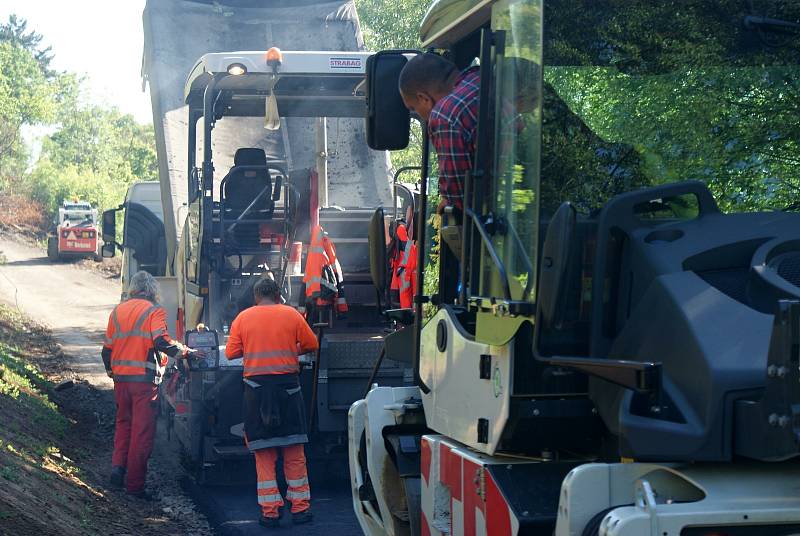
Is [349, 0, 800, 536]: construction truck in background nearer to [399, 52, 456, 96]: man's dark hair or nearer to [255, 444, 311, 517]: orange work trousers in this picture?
[399, 52, 456, 96]: man's dark hair

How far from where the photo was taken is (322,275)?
29.8 ft

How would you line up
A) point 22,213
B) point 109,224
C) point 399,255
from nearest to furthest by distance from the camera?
point 399,255
point 109,224
point 22,213

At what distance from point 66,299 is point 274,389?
61.9ft

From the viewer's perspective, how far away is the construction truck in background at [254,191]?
8.62m

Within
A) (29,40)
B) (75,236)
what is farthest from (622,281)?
(29,40)

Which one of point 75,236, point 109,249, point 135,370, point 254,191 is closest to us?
point 135,370

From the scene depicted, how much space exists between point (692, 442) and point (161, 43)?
10.4m

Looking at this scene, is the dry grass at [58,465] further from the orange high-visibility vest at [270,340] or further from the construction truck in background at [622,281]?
the construction truck in background at [622,281]

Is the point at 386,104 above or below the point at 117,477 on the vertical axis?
above

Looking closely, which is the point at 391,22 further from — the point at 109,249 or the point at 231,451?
the point at 231,451

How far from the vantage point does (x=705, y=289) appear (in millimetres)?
3102

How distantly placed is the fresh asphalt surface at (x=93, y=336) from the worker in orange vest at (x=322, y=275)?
125 cm

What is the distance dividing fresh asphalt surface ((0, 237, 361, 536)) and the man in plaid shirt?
3.94 meters

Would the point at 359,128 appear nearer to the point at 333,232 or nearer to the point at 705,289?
the point at 333,232
